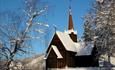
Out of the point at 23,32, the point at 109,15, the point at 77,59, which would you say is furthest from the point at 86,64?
the point at 23,32

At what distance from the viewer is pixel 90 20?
115 feet

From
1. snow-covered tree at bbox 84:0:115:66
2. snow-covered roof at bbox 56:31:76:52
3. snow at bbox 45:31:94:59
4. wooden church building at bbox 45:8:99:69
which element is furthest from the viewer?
snow-covered roof at bbox 56:31:76:52

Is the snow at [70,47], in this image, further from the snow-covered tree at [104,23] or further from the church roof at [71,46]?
the snow-covered tree at [104,23]

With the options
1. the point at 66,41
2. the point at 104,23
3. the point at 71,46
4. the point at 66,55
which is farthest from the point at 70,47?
the point at 104,23

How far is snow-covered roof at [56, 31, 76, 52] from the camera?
192ft

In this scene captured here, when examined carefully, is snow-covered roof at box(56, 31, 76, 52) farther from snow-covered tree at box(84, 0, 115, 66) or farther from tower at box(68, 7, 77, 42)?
snow-covered tree at box(84, 0, 115, 66)

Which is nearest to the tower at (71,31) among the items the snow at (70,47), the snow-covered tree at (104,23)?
the snow at (70,47)

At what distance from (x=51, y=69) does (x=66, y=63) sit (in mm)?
5700

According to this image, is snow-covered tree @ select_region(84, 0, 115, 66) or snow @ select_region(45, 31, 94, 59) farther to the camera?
snow @ select_region(45, 31, 94, 59)

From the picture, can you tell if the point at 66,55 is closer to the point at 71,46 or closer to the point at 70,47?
the point at 70,47

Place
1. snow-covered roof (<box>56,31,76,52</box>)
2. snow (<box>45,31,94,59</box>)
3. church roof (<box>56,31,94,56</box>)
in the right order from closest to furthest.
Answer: snow (<box>45,31,94,59</box>) < church roof (<box>56,31,94,56</box>) < snow-covered roof (<box>56,31,76,52</box>)

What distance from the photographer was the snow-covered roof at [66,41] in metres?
58.6

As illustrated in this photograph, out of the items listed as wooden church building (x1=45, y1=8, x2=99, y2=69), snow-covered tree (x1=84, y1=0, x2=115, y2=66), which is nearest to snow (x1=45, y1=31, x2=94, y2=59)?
wooden church building (x1=45, y1=8, x2=99, y2=69)

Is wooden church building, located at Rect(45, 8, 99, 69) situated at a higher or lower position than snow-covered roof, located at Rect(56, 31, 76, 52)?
lower
